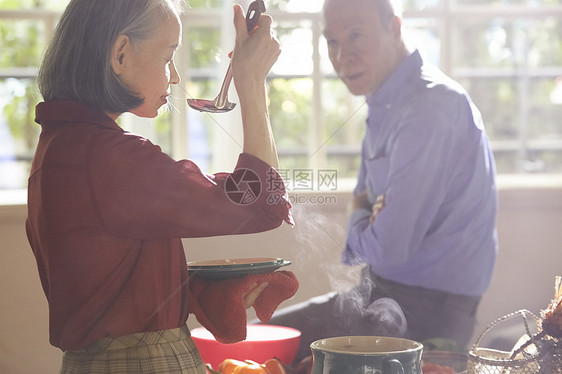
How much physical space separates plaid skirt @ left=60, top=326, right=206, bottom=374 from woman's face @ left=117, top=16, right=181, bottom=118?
24 centimetres

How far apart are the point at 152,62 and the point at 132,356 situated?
0.94 feet

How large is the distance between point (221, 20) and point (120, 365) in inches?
51.0

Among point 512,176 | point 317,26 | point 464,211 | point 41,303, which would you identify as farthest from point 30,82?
point 512,176

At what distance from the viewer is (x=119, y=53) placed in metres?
0.68

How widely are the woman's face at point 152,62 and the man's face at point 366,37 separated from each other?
76 cm

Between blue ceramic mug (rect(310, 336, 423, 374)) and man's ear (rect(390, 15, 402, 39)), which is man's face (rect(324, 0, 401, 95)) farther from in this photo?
blue ceramic mug (rect(310, 336, 423, 374))

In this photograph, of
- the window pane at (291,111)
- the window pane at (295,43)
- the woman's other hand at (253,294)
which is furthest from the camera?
the window pane at (291,111)

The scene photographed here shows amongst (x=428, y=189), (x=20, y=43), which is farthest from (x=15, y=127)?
(x=428, y=189)

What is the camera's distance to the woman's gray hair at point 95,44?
68 centimetres

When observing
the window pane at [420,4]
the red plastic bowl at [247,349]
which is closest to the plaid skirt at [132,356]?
the red plastic bowl at [247,349]

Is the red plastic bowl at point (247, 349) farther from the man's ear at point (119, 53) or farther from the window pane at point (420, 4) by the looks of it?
the window pane at point (420, 4)

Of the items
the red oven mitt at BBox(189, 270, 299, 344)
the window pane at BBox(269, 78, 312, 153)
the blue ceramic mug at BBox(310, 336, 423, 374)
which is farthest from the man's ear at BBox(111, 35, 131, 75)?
the window pane at BBox(269, 78, 312, 153)

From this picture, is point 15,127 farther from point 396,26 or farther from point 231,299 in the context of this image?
point 231,299

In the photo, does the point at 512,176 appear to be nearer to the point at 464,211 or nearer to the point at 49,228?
the point at 464,211
